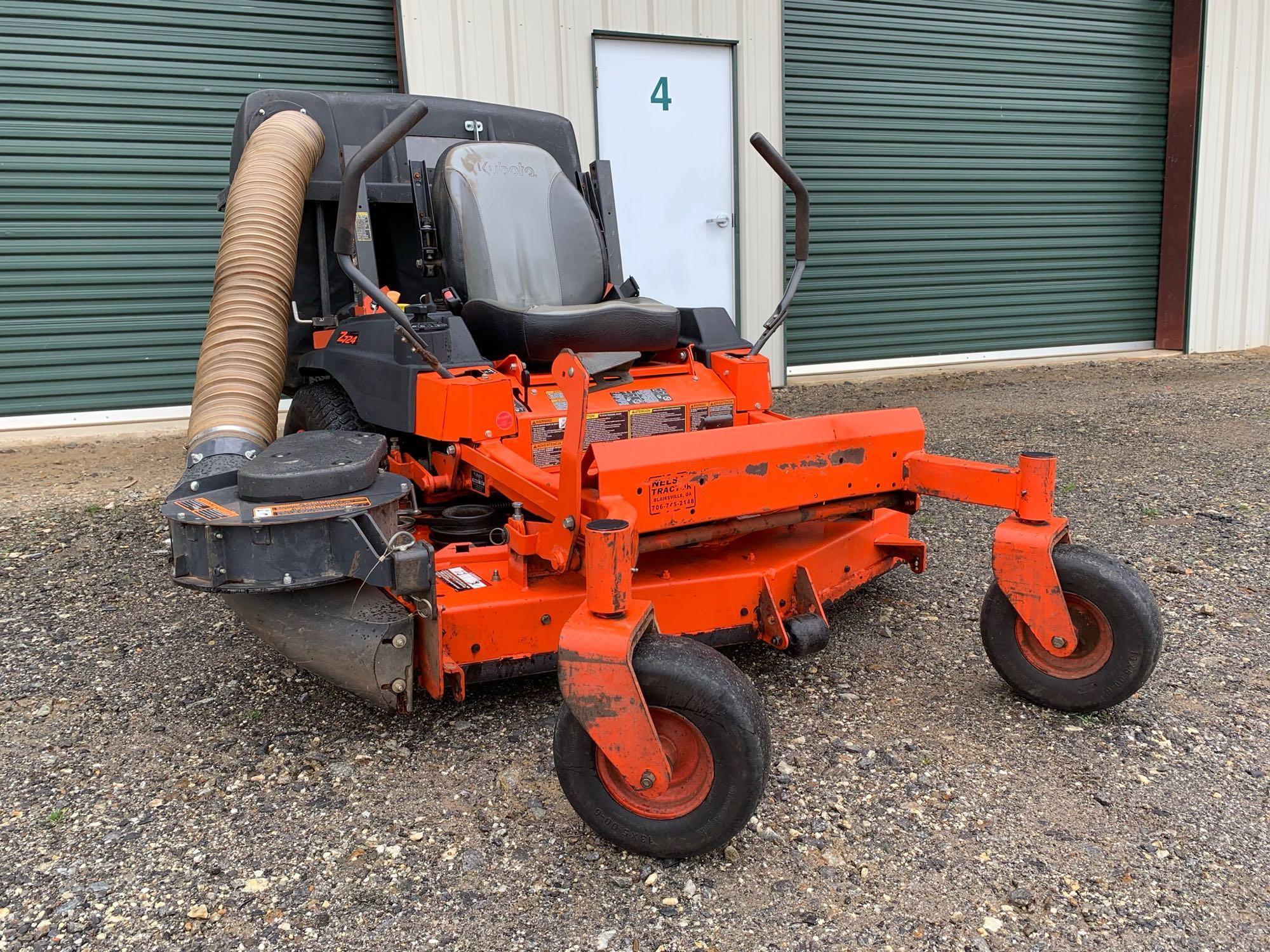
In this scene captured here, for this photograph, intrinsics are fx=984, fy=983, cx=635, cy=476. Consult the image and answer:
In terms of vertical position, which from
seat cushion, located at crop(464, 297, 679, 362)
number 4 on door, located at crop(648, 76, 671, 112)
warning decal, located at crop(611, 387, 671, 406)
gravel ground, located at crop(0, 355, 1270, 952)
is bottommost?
gravel ground, located at crop(0, 355, 1270, 952)

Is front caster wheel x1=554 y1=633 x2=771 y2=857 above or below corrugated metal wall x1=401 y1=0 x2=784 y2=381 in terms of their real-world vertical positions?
below

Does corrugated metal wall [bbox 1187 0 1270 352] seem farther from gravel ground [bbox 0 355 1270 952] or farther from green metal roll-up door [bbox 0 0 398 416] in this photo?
green metal roll-up door [bbox 0 0 398 416]

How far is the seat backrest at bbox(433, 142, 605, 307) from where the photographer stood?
3539 millimetres

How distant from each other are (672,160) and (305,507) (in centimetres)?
578

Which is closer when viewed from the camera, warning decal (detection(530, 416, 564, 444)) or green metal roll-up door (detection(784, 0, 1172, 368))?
warning decal (detection(530, 416, 564, 444))

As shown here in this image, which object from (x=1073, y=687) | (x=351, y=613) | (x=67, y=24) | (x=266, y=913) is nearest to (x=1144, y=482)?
(x=1073, y=687)

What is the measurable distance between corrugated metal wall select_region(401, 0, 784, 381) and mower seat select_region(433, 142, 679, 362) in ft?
10.9

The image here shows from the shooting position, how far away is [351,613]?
232 centimetres

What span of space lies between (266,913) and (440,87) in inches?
235

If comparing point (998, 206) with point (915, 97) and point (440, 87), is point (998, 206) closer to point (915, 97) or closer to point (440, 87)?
point (915, 97)

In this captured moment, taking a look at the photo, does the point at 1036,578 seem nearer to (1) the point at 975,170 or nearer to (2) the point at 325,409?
(2) the point at 325,409

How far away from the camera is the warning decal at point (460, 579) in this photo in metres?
2.54

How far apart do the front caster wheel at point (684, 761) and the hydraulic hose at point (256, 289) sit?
5.56 ft

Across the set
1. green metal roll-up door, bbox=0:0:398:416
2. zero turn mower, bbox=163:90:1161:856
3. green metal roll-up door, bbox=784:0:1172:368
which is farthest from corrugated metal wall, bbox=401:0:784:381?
zero turn mower, bbox=163:90:1161:856
